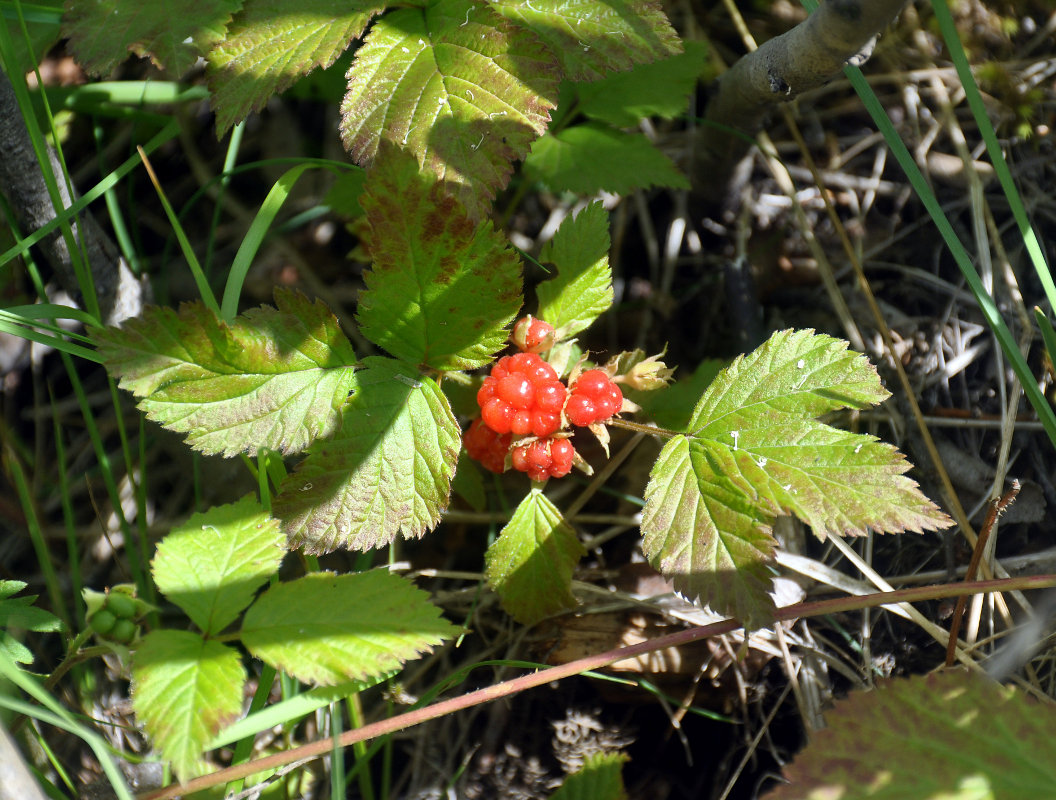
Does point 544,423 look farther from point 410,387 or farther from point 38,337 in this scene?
point 38,337

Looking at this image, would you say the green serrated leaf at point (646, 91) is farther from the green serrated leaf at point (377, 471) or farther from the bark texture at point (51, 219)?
the bark texture at point (51, 219)

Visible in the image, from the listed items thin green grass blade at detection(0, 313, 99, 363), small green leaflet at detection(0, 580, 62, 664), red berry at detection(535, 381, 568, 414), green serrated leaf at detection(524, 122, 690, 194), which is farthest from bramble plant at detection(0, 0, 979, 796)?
green serrated leaf at detection(524, 122, 690, 194)

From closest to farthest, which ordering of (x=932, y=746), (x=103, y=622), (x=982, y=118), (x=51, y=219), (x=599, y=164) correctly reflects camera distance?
(x=932, y=746) < (x=103, y=622) < (x=982, y=118) < (x=51, y=219) < (x=599, y=164)

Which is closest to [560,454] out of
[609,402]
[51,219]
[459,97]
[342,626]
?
[609,402]

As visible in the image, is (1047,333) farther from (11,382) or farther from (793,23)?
(11,382)

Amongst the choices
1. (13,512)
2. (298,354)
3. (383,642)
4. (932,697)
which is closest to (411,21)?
(298,354)

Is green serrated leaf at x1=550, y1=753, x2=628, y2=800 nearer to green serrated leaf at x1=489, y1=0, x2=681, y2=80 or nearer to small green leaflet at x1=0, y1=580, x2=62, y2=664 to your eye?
small green leaflet at x1=0, y1=580, x2=62, y2=664
